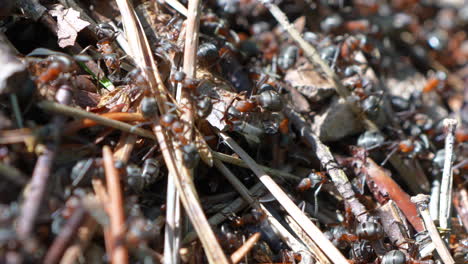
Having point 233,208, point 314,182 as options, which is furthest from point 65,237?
point 314,182

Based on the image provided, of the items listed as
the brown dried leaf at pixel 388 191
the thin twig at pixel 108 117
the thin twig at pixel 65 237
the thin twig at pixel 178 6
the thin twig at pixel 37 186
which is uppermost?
the thin twig at pixel 178 6

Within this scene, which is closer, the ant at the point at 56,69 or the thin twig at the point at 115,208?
the thin twig at the point at 115,208

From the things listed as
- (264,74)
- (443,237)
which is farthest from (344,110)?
(443,237)

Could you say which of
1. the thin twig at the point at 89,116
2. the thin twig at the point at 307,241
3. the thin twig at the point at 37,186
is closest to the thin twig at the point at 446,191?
the thin twig at the point at 307,241

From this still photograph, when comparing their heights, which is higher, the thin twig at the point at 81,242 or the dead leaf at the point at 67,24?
the dead leaf at the point at 67,24

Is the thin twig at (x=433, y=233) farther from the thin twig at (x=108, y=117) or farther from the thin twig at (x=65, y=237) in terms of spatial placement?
the thin twig at (x=65, y=237)

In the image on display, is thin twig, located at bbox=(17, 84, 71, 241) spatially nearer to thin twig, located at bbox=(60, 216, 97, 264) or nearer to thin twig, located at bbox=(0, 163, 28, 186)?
thin twig, located at bbox=(0, 163, 28, 186)

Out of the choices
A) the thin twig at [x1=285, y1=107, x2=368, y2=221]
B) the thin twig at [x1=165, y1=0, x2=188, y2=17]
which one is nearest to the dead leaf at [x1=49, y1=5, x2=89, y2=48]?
the thin twig at [x1=165, y1=0, x2=188, y2=17]
